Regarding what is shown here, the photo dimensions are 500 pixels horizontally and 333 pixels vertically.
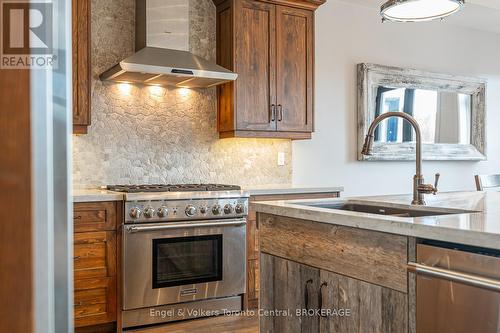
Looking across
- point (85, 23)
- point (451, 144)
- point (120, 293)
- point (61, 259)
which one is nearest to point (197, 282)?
point (120, 293)

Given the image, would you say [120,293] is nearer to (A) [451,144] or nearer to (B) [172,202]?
(B) [172,202]

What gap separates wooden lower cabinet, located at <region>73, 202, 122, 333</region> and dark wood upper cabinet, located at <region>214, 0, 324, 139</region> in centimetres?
137

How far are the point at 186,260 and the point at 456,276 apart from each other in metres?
2.29

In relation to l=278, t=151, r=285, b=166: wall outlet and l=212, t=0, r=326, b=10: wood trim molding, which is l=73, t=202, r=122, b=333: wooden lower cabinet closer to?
l=278, t=151, r=285, b=166: wall outlet

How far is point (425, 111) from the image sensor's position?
208 inches

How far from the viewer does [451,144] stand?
217 inches

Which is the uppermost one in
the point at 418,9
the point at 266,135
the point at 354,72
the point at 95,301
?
the point at 354,72

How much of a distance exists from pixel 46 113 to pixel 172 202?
9.17 feet

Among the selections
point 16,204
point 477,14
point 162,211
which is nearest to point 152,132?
point 162,211

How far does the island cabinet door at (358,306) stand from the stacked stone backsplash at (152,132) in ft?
7.76

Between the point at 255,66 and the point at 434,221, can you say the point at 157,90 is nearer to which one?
the point at 255,66

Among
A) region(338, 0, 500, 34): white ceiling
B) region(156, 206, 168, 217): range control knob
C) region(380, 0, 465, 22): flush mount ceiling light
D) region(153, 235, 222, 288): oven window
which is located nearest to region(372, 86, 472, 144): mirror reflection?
region(338, 0, 500, 34): white ceiling

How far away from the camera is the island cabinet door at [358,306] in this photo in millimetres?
1606

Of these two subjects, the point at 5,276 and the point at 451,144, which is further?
the point at 451,144
